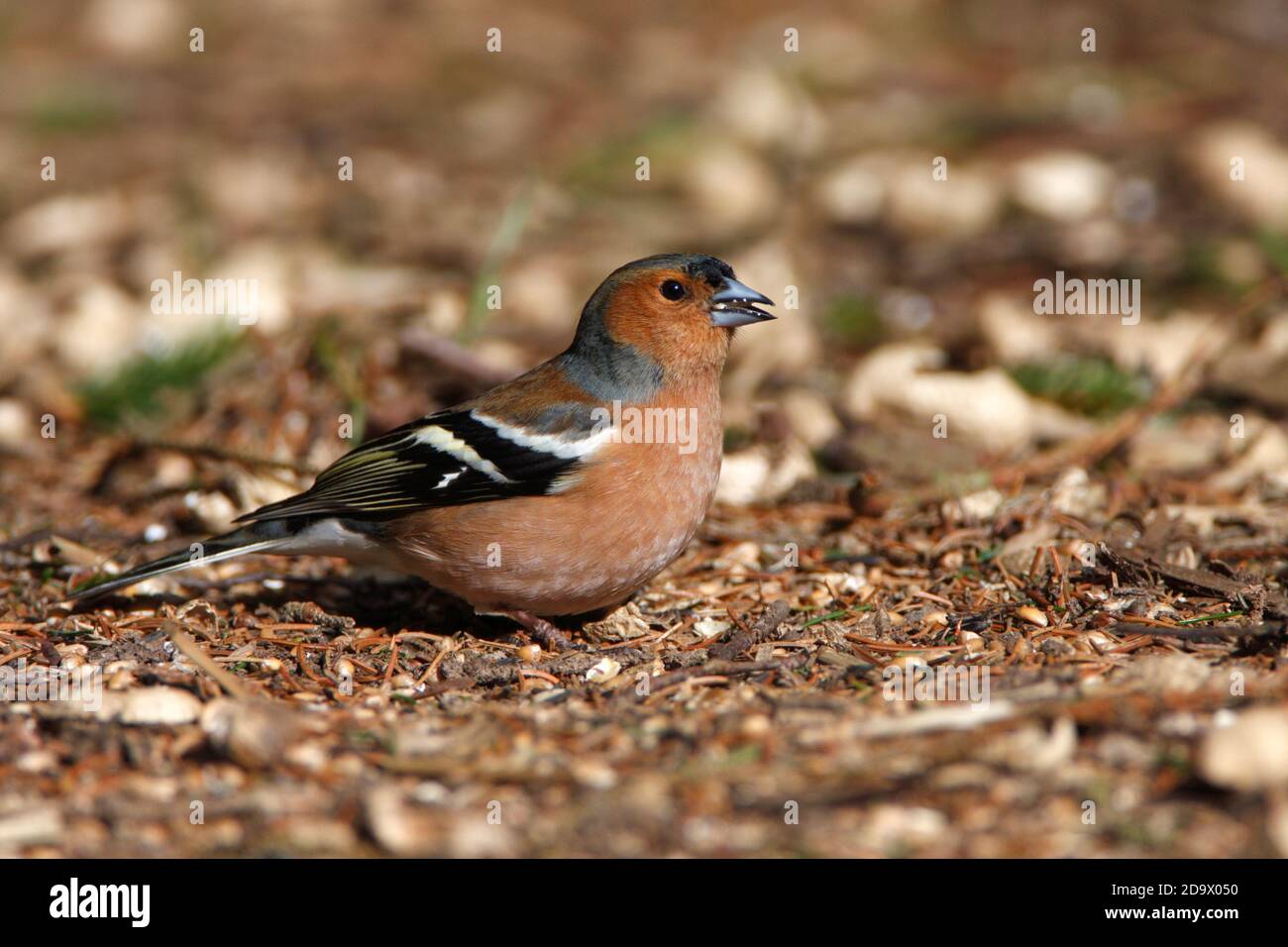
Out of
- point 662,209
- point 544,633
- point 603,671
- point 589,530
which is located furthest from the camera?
point 662,209

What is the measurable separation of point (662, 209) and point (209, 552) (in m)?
4.74

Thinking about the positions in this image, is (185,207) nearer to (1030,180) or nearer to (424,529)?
(424,529)

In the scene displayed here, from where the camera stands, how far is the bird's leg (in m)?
4.53

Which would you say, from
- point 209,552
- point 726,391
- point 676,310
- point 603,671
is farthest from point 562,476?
point 726,391

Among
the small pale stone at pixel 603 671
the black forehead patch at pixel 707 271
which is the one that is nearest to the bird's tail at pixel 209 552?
the small pale stone at pixel 603 671

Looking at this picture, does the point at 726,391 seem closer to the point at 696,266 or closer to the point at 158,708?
the point at 696,266

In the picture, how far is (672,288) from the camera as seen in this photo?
482 centimetres

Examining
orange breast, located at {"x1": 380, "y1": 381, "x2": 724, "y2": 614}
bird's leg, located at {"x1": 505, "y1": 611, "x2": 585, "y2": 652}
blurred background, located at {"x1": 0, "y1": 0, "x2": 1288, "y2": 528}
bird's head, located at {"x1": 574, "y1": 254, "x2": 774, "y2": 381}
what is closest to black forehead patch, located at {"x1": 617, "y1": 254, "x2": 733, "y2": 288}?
bird's head, located at {"x1": 574, "y1": 254, "x2": 774, "y2": 381}

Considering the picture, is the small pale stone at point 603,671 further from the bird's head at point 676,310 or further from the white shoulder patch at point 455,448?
the bird's head at point 676,310

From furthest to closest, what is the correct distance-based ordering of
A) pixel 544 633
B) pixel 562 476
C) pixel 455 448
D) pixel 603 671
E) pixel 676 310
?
pixel 676 310 → pixel 455 448 → pixel 544 633 → pixel 562 476 → pixel 603 671

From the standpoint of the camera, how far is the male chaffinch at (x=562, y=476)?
437cm

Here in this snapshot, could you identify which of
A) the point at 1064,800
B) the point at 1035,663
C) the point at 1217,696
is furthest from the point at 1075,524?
the point at 1064,800

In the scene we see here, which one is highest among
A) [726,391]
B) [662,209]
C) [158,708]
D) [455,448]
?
[662,209]
